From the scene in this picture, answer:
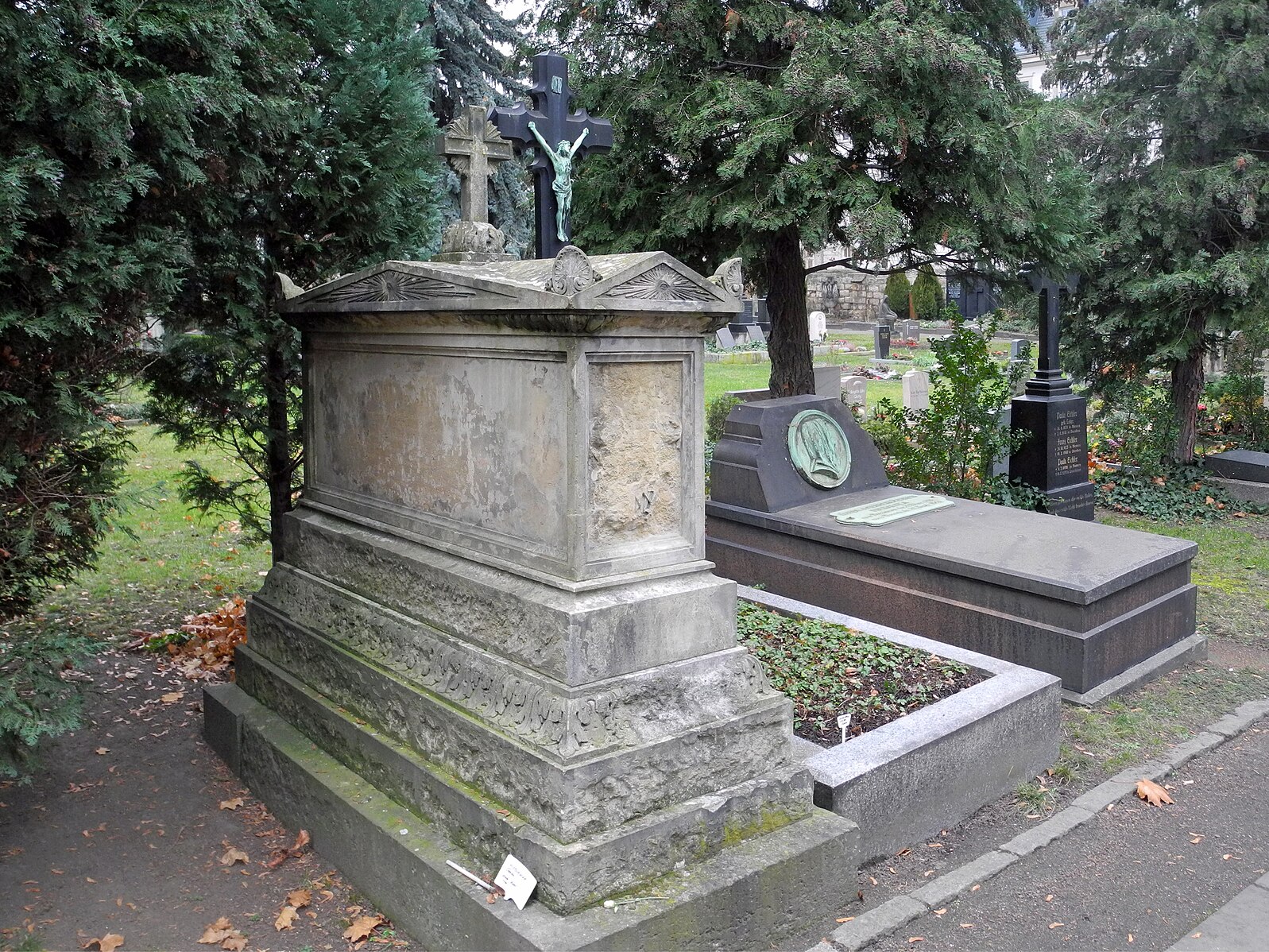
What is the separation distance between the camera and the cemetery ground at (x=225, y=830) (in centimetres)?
382

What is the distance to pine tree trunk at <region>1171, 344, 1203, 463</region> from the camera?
12.2 meters

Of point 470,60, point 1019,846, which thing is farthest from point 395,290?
point 470,60

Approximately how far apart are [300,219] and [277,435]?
1.25 m

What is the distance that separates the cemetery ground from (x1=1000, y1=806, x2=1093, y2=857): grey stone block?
56mm

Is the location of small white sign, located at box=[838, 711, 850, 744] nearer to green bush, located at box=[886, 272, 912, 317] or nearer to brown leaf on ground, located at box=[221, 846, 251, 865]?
brown leaf on ground, located at box=[221, 846, 251, 865]

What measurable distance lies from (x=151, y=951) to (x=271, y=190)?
3889 millimetres

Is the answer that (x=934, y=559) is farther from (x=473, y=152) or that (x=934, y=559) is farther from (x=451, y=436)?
(x=473, y=152)

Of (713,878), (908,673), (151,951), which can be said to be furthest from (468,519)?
(908,673)

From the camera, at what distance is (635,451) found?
12.0 feet

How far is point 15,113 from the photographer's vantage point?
3.72 m

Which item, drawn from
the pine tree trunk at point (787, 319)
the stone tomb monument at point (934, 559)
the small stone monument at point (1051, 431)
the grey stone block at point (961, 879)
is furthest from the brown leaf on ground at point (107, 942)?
the small stone monument at point (1051, 431)

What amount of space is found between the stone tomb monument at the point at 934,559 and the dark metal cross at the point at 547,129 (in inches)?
93.7

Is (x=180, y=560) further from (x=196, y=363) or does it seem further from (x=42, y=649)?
(x=42, y=649)

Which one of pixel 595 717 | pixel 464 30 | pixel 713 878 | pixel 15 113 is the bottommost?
pixel 713 878
